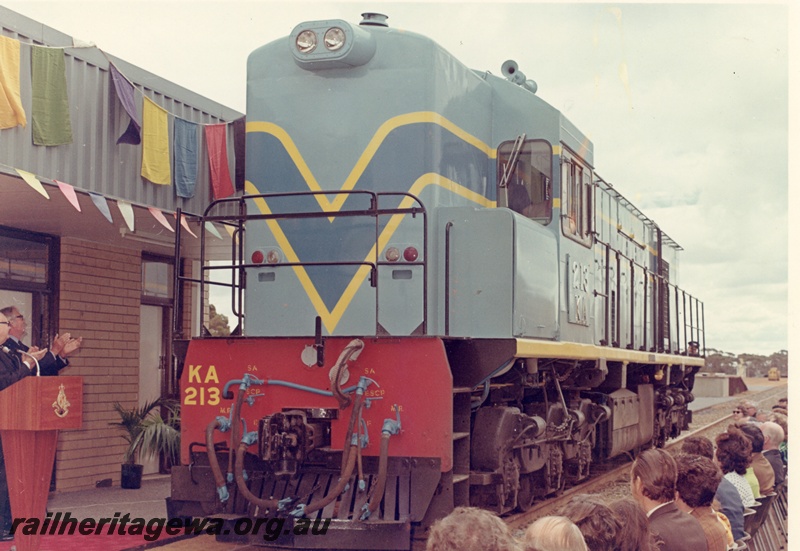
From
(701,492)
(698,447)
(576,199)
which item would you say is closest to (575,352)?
(576,199)

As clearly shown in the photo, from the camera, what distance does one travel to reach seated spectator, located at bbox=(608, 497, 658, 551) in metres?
3.20

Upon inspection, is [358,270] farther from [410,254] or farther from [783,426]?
[783,426]

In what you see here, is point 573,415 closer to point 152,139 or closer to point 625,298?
point 625,298

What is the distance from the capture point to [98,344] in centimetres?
1072

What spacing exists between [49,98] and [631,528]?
6.79m

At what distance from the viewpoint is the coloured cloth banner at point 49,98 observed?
8.19 meters

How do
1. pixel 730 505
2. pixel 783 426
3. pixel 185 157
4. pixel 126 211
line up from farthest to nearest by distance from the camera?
pixel 185 157 → pixel 126 211 → pixel 783 426 → pixel 730 505

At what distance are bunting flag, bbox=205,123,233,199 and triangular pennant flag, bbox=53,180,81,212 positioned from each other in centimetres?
261

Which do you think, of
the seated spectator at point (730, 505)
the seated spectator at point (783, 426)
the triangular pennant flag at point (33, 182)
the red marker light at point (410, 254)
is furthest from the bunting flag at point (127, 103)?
the seated spectator at point (783, 426)

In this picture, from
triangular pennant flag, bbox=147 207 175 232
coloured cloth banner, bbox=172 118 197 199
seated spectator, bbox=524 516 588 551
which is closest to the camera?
seated spectator, bbox=524 516 588 551

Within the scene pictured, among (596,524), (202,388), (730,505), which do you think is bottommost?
(730,505)

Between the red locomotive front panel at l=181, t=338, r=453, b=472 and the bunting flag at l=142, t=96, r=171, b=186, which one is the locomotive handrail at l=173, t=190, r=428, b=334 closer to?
the red locomotive front panel at l=181, t=338, r=453, b=472

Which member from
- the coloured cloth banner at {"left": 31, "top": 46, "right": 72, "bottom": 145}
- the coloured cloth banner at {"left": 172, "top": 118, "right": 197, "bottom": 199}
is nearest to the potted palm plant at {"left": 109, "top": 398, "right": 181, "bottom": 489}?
the coloured cloth banner at {"left": 172, "top": 118, "right": 197, "bottom": 199}

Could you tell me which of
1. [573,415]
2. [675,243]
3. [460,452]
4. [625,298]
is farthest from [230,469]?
[675,243]
